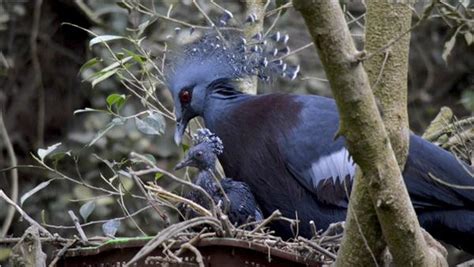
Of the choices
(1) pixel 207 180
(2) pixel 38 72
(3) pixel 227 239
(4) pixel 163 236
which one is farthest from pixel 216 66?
(2) pixel 38 72

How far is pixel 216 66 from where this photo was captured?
311cm

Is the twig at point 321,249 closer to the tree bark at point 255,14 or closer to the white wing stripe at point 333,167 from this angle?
the white wing stripe at point 333,167

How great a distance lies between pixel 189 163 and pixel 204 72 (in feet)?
1.33

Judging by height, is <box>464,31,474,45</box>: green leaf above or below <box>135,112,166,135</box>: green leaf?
above

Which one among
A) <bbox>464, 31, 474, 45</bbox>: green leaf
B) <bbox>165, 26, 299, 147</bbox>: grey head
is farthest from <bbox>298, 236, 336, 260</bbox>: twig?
<bbox>464, 31, 474, 45</bbox>: green leaf

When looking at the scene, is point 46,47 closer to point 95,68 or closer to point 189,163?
point 95,68

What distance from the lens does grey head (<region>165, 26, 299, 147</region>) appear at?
121 inches

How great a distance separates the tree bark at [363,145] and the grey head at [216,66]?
1187 millimetres

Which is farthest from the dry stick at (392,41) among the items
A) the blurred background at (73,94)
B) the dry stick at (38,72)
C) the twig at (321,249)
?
the dry stick at (38,72)

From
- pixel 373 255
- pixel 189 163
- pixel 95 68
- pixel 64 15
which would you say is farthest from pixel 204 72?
pixel 64 15

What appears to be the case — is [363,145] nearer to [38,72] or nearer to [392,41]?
[392,41]

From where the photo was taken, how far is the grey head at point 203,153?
9.12 feet

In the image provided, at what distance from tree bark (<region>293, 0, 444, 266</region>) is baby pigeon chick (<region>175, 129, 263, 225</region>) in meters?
0.81

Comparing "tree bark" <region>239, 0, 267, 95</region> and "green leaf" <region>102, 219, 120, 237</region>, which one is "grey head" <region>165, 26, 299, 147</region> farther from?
"green leaf" <region>102, 219, 120, 237</region>
